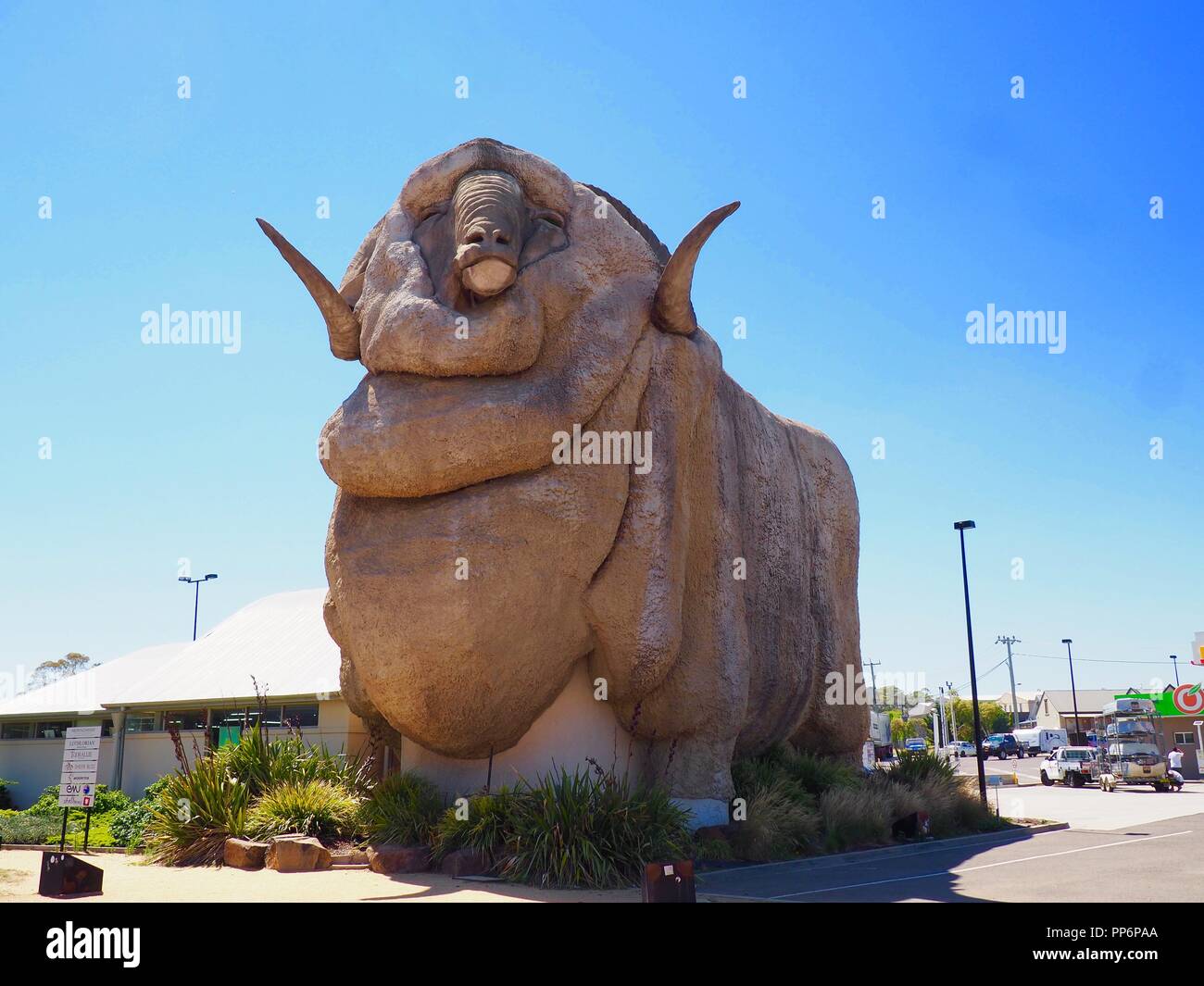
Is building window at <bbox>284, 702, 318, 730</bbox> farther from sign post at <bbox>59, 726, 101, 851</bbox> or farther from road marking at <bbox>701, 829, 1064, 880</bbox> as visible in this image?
road marking at <bbox>701, 829, 1064, 880</bbox>

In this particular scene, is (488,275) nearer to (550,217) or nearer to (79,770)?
(550,217)

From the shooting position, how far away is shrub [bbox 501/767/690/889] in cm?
1005

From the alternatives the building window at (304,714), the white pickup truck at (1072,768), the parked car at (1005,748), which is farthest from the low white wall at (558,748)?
the parked car at (1005,748)

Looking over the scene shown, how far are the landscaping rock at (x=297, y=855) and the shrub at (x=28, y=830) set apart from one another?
702cm

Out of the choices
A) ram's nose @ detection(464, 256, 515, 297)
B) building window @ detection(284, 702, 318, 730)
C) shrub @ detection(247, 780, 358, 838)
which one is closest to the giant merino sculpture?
ram's nose @ detection(464, 256, 515, 297)

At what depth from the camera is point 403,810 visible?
38.5ft

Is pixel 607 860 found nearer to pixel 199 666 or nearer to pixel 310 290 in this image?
pixel 310 290

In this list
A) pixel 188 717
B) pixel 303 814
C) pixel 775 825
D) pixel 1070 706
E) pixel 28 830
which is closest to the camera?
pixel 303 814

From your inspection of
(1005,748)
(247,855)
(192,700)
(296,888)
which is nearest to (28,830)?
(192,700)

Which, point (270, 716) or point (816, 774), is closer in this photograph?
point (816, 774)

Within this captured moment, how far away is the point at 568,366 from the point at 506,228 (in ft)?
5.76

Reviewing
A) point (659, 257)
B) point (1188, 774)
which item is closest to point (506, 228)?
point (659, 257)

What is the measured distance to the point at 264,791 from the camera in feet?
42.7

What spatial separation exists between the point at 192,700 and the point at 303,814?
37.6 ft
